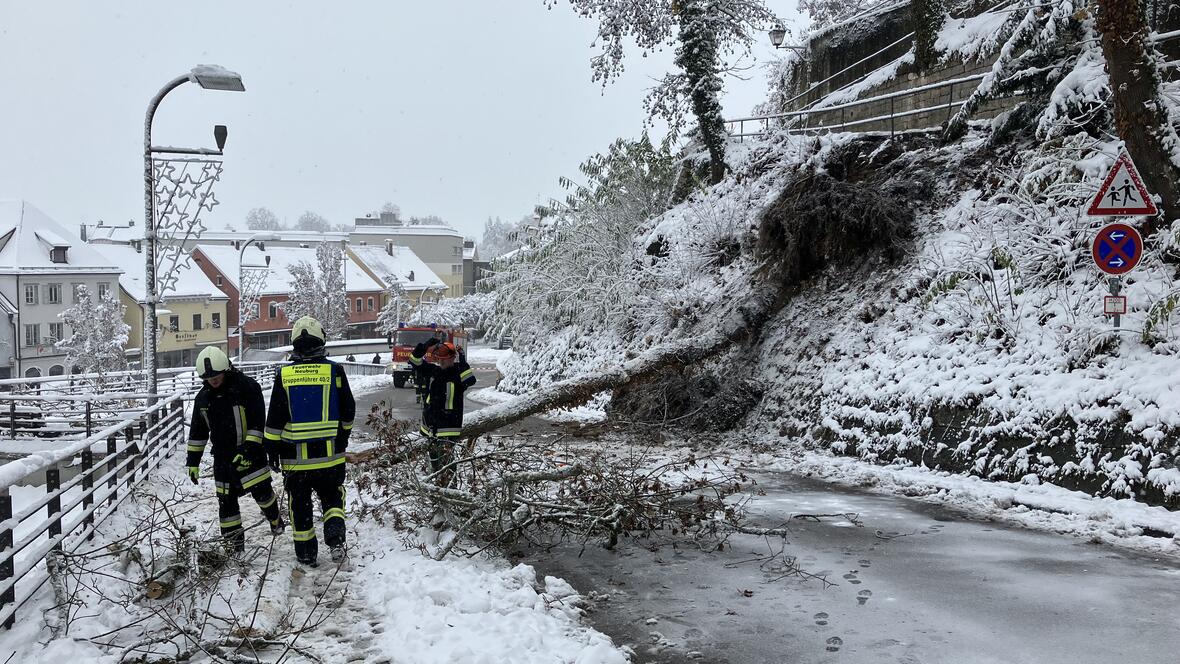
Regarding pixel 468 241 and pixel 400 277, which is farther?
pixel 468 241

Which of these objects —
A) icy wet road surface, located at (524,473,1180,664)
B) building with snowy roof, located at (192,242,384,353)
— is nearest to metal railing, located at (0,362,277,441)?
icy wet road surface, located at (524,473,1180,664)

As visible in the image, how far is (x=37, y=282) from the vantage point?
4531 centimetres

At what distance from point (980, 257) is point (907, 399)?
8.21 ft

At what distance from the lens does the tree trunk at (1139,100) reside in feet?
32.4

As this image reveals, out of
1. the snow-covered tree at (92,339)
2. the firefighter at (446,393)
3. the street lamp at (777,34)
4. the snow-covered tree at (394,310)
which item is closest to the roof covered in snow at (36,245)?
the snow-covered tree at (92,339)

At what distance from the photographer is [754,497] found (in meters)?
9.25

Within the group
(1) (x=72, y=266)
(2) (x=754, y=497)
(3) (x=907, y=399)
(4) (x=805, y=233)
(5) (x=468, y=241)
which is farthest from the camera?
(5) (x=468, y=241)

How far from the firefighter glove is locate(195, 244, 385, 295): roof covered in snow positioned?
5938 cm

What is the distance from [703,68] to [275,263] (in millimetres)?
56493

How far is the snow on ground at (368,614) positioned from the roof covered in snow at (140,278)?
177 feet

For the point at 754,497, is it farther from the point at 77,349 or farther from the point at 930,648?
the point at 77,349

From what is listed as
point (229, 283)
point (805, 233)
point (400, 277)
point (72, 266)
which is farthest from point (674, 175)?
point (400, 277)

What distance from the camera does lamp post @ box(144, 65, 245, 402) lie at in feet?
39.3

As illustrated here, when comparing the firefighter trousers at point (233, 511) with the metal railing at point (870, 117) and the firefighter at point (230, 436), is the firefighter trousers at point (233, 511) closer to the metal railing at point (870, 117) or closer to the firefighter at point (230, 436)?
the firefighter at point (230, 436)
